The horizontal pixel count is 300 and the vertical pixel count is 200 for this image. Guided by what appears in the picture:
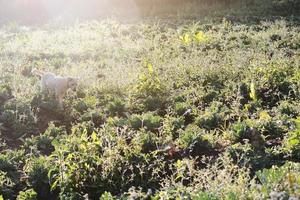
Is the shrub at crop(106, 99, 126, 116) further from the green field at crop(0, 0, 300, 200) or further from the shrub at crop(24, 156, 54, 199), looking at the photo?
the shrub at crop(24, 156, 54, 199)

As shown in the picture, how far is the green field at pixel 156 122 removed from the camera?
536cm

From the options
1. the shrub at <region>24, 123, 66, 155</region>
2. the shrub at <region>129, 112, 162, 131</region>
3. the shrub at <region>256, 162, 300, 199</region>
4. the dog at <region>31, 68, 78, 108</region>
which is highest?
the shrub at <region>256, 162, 300, 199</region>

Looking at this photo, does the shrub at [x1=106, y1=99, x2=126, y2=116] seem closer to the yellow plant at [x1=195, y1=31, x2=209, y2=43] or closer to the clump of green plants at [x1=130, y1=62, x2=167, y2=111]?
the clump of green plants at [x1=130, y1=62, x2=167, y2=111]

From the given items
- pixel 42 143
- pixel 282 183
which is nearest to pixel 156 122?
pixel 42 143

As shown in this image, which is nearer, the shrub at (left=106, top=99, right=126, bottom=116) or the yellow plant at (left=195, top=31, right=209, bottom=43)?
the shrub at (left=106, top=99, right=126, bottom=116)

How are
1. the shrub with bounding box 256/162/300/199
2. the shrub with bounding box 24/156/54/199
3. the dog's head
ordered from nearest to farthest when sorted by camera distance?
1. the shrub with bounding box 256/162/300/199
2. the shrub with bounding box 24/156/54/199
3. the dog's head

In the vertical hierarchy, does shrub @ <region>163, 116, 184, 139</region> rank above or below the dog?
below

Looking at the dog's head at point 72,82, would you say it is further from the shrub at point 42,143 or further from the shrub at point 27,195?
the shrub at point 27,195

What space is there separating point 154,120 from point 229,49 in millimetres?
6740

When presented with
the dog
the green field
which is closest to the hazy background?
the green field

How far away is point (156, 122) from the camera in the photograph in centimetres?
743

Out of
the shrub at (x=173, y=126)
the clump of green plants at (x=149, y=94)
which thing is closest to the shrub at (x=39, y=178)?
the shrub at (x=173, y=126)

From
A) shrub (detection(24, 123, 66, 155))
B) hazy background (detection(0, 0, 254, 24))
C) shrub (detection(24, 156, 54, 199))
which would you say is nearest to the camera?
shrub (detection(24, 156, 54, 199))

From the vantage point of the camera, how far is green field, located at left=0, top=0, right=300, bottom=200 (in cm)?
536
